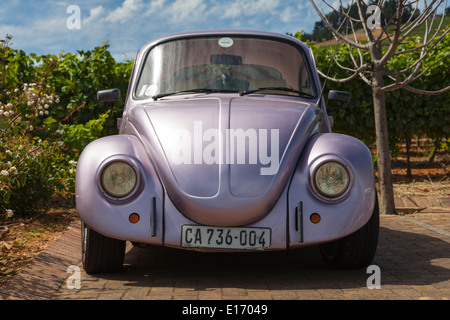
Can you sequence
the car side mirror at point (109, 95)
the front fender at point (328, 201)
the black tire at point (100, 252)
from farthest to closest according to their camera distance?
the car side mirror at point (109, 95) → the black tire at point (100, 252) → the front fender at point (328, 201)

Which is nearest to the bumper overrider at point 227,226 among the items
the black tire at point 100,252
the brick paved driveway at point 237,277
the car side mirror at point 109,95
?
the black tire at point 100,252

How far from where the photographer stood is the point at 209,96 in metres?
5.18

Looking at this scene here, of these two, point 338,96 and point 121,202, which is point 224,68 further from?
Answer: point 121,202

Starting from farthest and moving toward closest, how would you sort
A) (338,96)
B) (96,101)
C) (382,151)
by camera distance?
(96,101) → (382,151) → (338,96)

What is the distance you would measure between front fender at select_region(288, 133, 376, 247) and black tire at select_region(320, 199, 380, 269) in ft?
0.71

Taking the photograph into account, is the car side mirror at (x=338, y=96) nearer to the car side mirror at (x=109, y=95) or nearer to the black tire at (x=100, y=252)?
the car side mirror at (x=109, y=95)

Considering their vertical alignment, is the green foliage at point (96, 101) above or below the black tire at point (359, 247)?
above

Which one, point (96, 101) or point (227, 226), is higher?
point (96, 101)

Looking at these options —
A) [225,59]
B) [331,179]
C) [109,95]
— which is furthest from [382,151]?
[331,179]

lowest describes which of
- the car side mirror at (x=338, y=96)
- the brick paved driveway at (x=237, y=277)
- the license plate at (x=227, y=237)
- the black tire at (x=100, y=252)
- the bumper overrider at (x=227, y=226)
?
the brick paved driveway at (x=237, y=277)

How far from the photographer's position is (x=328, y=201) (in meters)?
4.30

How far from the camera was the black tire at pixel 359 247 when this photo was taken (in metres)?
4.61

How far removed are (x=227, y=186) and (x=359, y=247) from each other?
1095 millimetres

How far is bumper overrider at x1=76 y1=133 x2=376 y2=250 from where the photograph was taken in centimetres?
425
